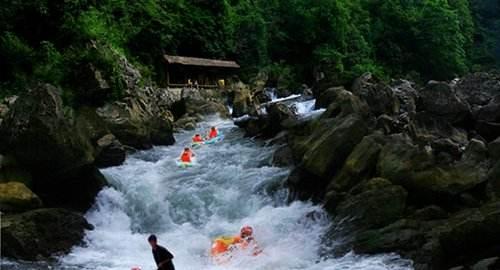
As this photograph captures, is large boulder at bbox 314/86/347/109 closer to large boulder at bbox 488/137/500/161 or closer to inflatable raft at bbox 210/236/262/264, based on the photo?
large boulder at bbox 488/137/500/161

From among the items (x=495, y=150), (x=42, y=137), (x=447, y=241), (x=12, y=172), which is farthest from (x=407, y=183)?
(x=12, y=172)

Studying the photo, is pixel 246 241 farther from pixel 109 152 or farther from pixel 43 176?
pixel 109 152

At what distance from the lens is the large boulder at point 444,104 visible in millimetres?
18188

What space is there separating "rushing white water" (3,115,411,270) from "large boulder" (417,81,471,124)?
5740mm

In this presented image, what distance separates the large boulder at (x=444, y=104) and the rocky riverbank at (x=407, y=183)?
1.15 feet

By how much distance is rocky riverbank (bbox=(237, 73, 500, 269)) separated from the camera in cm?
885

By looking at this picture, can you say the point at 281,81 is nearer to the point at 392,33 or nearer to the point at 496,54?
the point at 392,33

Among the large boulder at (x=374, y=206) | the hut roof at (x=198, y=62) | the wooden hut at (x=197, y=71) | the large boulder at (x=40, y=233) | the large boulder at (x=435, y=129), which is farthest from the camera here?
the wooden hut at (x=197, y=71)

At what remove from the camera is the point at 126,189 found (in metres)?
16.0

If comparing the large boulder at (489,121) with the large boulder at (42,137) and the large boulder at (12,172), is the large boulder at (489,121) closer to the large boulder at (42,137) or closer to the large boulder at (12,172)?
the large boulder at (42,137)

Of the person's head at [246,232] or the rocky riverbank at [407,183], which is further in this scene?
the person's head at [246,232]

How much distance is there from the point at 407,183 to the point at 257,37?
31.4 m

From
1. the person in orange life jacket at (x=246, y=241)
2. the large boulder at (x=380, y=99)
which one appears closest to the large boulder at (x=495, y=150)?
the person in orange life jacket at (x=246, y=241)

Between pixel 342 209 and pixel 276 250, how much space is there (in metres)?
1.74
